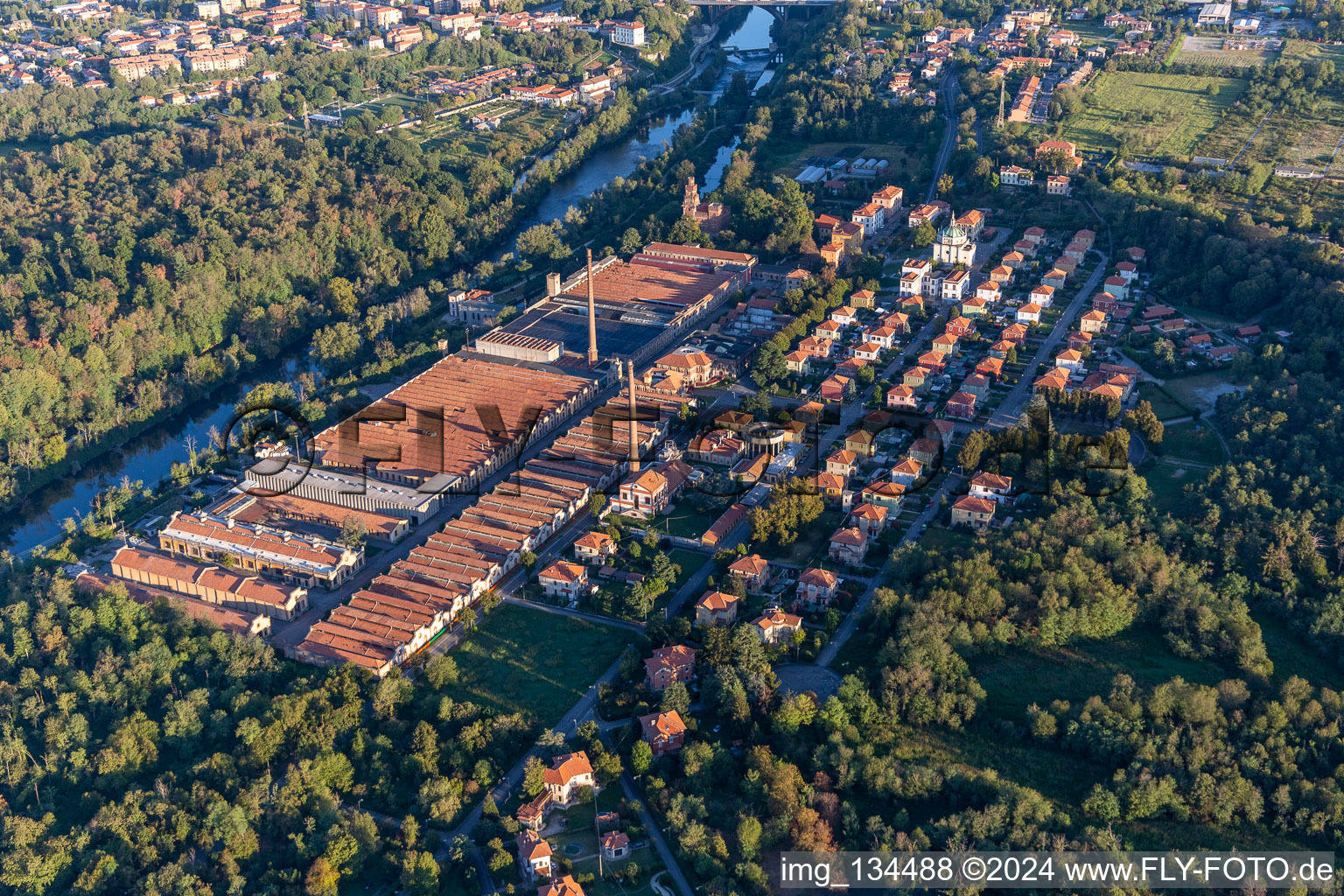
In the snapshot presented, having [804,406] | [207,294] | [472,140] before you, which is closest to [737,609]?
[804,406]

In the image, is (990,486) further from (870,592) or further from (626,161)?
(626,161)

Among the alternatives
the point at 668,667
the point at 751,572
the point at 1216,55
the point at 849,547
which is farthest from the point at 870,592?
the point at 1216,55

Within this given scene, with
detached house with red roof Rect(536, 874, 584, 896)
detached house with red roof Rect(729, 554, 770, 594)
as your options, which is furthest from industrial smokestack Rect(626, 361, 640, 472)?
detached house with red roof Rect(536, 874, 584, 896)

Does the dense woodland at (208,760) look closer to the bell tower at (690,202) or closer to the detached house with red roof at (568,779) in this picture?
the detached house with red roof at (568,779)

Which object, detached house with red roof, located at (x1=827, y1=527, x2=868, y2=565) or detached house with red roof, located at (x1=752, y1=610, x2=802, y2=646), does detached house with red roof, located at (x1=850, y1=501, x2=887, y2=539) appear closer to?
detached house with red roof, located at (x1=827, y1=527, x2=868, y2=565)

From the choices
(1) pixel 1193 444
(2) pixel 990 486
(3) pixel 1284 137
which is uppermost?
(3) pixel 1284 137

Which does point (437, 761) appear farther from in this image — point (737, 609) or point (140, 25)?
point (140, 25)
